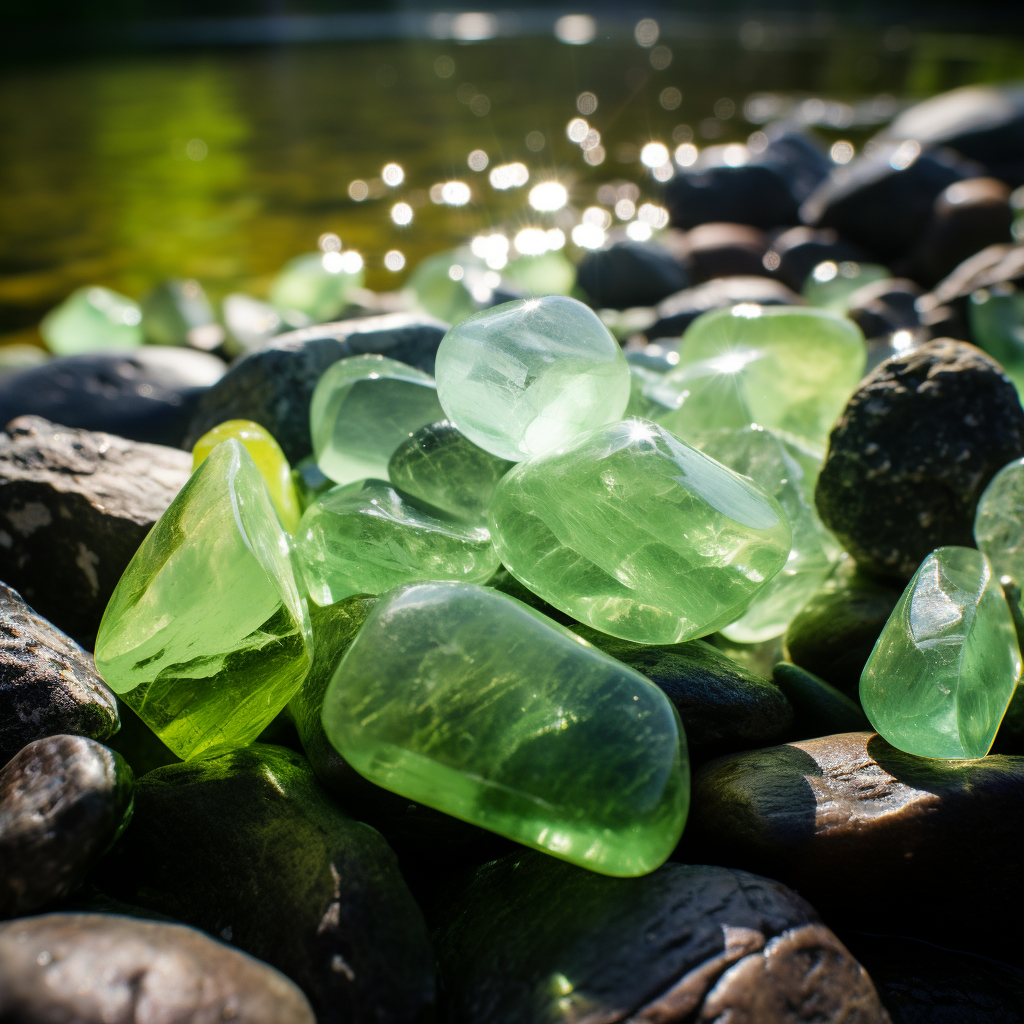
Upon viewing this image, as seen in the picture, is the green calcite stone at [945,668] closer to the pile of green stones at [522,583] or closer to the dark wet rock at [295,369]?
the pile of green stones at [522,583]

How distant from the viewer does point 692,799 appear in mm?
1288

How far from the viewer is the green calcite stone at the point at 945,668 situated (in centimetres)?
127

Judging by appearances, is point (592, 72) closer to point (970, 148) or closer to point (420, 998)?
point (970, 148)

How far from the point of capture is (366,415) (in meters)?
1.77

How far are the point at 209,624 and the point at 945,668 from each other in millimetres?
1081

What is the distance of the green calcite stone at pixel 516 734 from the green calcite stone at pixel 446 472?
476mm

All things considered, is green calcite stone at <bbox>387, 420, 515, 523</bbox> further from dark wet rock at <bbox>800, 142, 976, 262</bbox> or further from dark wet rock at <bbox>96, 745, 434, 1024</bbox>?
dark wet rock at <bbox>800, 142, 976, 262</bbox>

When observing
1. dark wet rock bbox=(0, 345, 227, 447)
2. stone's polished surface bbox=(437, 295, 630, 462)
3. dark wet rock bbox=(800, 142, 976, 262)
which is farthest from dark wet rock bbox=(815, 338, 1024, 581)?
dark wet rock bbox=(800, 142, 976, 262)

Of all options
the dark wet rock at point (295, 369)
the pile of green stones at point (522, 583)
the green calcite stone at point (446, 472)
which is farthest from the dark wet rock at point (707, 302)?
the green calcite stone at point (446, 472)

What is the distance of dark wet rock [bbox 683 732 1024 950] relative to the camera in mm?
1164

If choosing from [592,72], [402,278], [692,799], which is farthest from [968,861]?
[592,72]

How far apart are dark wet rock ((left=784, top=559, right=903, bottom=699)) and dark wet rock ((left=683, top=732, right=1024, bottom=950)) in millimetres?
396

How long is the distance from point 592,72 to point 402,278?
36.8 ft

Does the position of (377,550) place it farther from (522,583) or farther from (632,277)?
(632,277)
